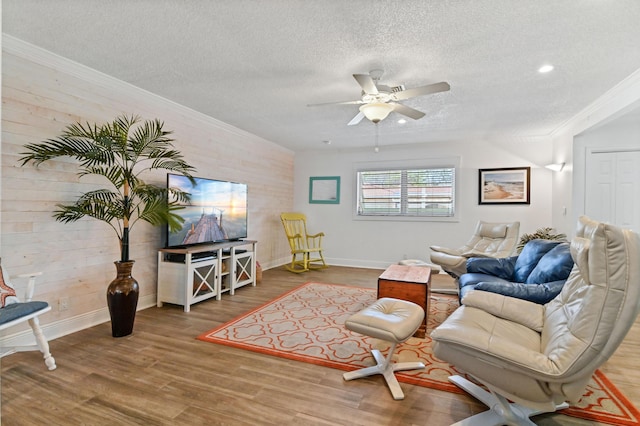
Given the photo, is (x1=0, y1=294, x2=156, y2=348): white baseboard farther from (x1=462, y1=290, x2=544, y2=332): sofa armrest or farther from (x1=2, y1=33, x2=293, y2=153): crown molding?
(x1=462, y1=290, x2=544, y2=332): sofa armrest

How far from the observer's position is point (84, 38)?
8.46 feet

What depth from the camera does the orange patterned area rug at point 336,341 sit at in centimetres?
210

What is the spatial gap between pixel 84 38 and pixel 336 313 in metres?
3.30

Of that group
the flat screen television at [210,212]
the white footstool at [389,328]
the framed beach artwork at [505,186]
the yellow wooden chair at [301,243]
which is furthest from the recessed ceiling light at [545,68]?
the yellow wooden chair at [301,243]

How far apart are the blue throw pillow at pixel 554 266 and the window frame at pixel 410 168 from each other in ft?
10.0

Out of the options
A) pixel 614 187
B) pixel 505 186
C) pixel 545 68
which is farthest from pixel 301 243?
pixel 614 187

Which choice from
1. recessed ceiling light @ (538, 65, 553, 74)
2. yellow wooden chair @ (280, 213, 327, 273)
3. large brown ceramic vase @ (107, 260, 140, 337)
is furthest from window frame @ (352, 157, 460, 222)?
large brown ceramic vase @ (107, 260, 140, 337)

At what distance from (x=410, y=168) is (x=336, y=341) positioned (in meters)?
4.00

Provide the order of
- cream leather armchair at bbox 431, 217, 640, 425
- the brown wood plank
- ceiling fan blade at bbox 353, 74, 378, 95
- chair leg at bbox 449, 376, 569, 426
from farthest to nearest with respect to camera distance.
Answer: the brown wood plank → ceiling fan blade at bbox 353, 74, 378, 95 → chair leg at bbox 449, 376, 569, 426 → cream leather armchair at bbox 431, 217, 640, 425

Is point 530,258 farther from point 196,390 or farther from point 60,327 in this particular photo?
point 60,327

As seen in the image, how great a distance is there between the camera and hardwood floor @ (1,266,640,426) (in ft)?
6.30

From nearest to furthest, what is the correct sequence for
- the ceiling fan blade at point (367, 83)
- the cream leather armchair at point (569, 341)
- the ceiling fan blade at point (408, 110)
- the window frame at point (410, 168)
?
the cream leather armchair at point (569, 341) → the ceiling fan blade at point (367, 83) → the ceiling fan blade at point (408, 110) → the window frame at point (410, 168)

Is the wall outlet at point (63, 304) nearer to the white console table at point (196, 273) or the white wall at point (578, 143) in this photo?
the white console table at point (196, 273)

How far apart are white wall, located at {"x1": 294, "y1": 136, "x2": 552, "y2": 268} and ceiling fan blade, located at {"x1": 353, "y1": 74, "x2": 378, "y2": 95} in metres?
3.46
